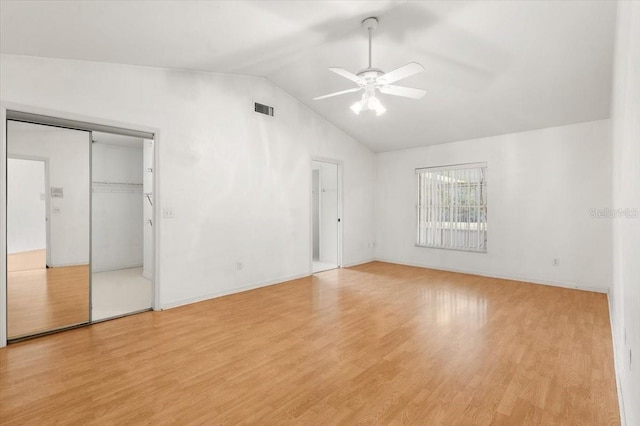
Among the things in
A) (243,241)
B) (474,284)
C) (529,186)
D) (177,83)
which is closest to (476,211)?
(529,186)

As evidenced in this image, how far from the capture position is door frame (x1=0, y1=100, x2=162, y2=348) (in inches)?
114

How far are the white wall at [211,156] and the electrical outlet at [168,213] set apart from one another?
0.04 meters

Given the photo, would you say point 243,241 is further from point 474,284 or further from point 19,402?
point 474,284

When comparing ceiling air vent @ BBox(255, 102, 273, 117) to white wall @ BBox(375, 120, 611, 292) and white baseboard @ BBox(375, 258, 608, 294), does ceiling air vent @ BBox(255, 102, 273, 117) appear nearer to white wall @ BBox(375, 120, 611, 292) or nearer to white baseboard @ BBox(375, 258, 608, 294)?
white wall @ BBox(375, 120, 611, 292)

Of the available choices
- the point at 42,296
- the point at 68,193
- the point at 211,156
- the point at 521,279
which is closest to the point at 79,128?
the point at 68,193

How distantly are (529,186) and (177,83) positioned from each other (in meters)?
5.84

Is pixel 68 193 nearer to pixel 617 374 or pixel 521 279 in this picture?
pixel 617 374

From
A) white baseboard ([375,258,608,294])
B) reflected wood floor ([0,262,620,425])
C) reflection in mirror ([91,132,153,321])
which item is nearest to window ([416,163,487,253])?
white baseboard ([375,258,608,294])

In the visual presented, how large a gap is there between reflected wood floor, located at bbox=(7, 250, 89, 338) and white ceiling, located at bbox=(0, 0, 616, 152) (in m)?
2.19

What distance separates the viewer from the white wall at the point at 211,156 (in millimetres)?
3361

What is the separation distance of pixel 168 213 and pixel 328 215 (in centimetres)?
380

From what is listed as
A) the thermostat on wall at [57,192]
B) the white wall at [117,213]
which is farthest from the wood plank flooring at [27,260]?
the white wall at [117,213]

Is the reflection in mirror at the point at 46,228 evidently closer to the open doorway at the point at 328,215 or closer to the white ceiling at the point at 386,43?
the white ceiling at the point at 386,43

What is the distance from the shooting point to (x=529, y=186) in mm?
5344
